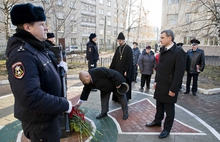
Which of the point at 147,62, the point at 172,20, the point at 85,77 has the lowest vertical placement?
the point at 85,77

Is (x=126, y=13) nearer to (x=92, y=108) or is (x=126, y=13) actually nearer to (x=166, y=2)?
(x=166, y=2)

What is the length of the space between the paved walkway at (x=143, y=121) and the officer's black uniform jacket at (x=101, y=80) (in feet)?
2.87

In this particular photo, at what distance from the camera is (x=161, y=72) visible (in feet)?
10.8

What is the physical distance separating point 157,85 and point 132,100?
2.29 metres

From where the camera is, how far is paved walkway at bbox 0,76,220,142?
3.35 metres

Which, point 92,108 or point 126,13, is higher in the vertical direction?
point 126,13

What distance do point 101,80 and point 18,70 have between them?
95.9 inches

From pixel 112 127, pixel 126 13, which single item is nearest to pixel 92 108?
pixel 112 127

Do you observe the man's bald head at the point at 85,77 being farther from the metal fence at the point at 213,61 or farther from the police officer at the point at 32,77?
the metal fence at the point at 213,61

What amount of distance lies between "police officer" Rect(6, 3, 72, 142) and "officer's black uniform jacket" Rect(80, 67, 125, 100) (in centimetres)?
188

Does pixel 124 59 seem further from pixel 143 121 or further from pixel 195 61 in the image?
pixel 195 61

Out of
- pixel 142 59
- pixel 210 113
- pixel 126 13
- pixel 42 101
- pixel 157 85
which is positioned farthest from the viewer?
pixel 126 13

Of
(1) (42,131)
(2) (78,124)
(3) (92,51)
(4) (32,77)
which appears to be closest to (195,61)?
(3) (92,51)

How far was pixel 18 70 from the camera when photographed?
4.30 ft
